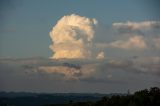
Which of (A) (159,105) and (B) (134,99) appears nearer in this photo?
(A) (159,105)

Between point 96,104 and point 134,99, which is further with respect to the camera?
point 96,104

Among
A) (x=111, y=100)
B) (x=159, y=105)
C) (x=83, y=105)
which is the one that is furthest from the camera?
(x=83, y=105)

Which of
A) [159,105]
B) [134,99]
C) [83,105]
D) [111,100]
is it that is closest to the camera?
[159,105]

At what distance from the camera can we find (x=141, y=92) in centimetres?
15412

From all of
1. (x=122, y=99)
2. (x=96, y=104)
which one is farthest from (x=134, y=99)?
(x=96, y=104)

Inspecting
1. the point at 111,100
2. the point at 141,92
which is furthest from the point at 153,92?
the point at 111,100

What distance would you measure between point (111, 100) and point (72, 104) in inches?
895

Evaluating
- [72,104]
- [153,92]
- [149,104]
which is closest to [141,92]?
[153,92]

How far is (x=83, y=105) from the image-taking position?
16588cm

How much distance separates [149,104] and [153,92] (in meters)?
12.4

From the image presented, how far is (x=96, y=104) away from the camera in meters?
162

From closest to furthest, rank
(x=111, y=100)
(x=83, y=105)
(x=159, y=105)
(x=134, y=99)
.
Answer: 1. (x=159, y=105)
2. (x=134, y=99)
3. (x=111, y=100)
4. (x=83, y=105)

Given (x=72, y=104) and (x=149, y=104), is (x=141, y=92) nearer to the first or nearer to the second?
(x=149, y=104)

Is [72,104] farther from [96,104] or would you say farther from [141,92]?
[141,92]
